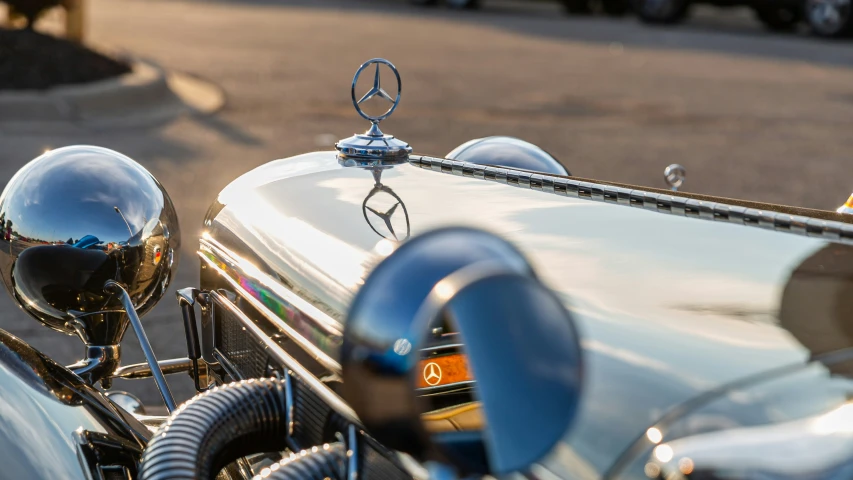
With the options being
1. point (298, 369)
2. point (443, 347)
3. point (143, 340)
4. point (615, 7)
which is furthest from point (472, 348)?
point (615, 7)

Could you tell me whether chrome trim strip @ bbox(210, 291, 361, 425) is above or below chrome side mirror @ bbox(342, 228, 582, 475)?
below

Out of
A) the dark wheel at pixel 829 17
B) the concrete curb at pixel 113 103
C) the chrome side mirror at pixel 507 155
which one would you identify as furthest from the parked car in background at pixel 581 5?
the chrome side mirror at pixel 507 155

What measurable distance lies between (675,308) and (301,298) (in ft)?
2.08

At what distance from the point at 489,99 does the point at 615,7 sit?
1000cm

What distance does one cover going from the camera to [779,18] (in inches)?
698

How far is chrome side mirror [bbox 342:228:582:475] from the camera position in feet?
2.71

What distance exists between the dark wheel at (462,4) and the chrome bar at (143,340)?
17779mm

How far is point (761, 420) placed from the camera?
96cm

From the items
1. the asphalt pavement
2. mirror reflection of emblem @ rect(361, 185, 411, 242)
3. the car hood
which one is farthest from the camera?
the asphalt pavement

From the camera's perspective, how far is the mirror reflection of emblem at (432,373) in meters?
1.25

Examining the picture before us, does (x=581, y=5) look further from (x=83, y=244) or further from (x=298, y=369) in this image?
(x=298, y=369)

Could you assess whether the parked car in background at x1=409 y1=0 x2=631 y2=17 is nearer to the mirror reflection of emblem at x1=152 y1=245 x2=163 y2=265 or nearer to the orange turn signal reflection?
the mirror reflection of emblem at x1=152 y1=245 x2=163 y2=265

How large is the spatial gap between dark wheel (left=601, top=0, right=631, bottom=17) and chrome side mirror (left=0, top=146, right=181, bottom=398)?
17877mm

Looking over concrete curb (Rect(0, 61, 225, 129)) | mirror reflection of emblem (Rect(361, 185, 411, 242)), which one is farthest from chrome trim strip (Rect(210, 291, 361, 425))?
concrete curb (Rect(0, 61, 225, 129))
